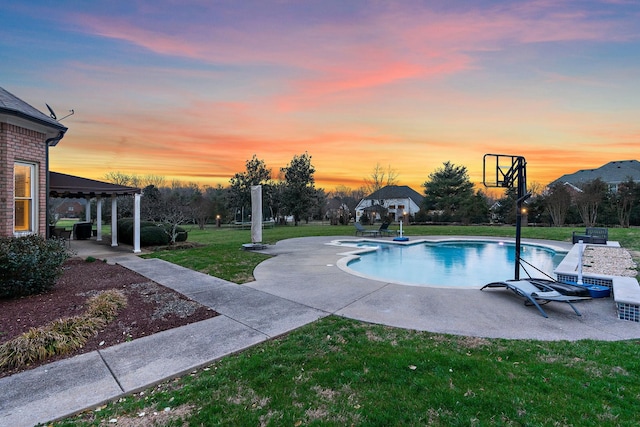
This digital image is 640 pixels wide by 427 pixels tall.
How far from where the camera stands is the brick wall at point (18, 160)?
655 cm

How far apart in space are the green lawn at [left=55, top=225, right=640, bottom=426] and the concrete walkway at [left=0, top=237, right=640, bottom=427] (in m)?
0.27

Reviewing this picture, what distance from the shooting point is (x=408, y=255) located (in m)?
12.4

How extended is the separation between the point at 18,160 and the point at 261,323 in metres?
7.64

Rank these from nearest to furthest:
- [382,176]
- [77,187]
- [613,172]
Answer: [77,187], [613,172], [382,176]

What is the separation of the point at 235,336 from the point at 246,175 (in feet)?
99.3

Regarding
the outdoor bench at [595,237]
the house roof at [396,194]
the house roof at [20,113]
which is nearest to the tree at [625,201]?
the outdoor bench at [595,237]

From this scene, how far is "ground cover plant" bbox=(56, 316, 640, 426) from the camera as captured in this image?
2225 millimetres

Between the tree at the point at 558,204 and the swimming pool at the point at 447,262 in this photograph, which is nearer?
the swimming pool at the point at 447,262

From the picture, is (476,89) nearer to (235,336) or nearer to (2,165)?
(235,336)

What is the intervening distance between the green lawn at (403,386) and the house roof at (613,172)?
39.3 metres

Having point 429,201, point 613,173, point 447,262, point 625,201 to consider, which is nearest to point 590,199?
point 625,201

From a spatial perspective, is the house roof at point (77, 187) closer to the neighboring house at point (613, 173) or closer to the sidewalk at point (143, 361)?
the sidewalk at point (143, 361)

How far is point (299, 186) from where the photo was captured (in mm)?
31891

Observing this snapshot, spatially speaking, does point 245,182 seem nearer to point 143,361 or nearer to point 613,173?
point 143,361
